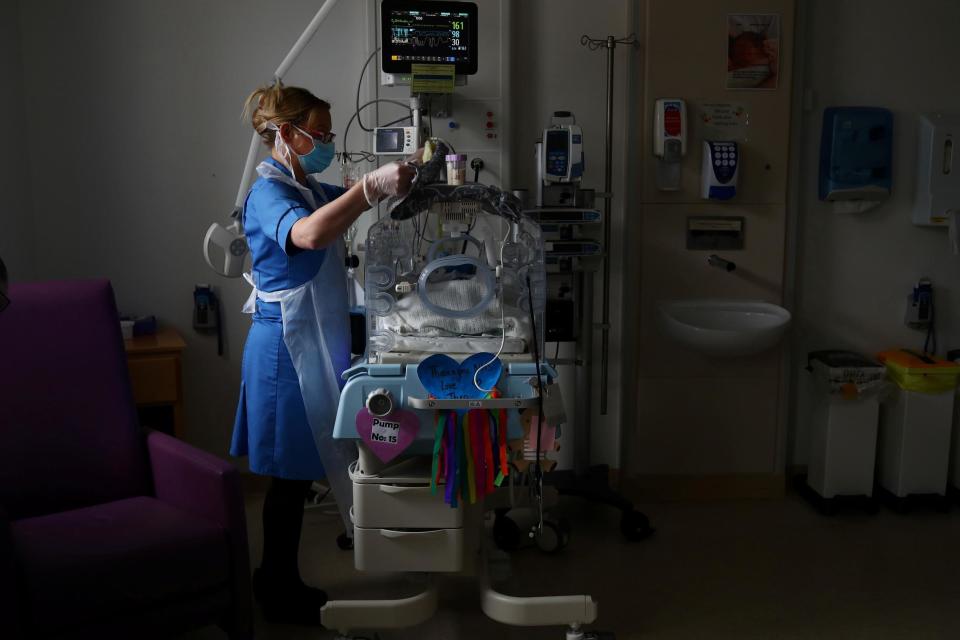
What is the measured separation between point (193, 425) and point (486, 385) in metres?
2.01

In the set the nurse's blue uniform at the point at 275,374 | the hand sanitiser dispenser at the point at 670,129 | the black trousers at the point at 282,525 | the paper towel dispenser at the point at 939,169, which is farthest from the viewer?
the paper towel dispenser at the point at 939,169

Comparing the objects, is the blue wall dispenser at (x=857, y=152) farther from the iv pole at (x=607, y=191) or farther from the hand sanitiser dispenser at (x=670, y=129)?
the iv pole at (x=607, y=191)

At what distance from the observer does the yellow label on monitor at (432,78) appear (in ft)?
10.2

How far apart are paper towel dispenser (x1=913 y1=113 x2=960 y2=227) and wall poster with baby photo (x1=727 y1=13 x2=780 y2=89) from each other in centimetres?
70

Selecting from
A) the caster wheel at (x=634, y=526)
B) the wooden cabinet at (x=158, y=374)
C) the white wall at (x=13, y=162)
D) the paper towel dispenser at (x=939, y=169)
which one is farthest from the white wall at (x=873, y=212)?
the white wall at (x=13, y=162)

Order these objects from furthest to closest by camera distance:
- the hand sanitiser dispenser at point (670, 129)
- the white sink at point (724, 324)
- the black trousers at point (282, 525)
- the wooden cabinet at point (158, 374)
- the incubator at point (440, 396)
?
1. the hand sanitiser dispenser at point (670, 129)
2. the white sink at point (724, 324)
3. the wooden cabinet at point (158, 374)
4. the black trousers at point (282, 525)
5. the incubator at point (440, 396)

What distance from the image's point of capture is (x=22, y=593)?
1.89 m

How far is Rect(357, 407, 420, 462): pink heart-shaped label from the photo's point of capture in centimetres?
203

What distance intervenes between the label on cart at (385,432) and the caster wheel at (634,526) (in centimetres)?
146

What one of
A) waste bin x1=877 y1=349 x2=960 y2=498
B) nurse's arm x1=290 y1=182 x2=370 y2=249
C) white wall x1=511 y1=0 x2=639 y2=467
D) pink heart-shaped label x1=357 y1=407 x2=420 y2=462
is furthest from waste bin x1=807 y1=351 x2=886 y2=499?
nurse's arm x1=290 y1=182 x2=370 y2=249

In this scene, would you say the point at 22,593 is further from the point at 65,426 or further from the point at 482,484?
the point at 482,484

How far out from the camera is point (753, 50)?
11.5ft

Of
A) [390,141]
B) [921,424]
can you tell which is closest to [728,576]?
[921,424]

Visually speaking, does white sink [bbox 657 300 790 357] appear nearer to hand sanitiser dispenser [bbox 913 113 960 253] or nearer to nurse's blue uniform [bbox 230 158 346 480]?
hand sanitiser dispenser [bbox 913 113 960 253]
